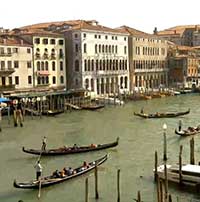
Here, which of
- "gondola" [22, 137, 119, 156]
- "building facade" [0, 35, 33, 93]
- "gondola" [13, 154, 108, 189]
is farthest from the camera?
"building facade" [0, 35, 33, 93]

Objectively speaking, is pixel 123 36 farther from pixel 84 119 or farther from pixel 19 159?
pixel 19 159

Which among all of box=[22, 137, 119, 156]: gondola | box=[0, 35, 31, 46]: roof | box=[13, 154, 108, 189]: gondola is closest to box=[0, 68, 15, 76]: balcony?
box=[0, 35, 31, 46]: roof

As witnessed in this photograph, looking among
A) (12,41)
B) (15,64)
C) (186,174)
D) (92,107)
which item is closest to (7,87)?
(15,64)

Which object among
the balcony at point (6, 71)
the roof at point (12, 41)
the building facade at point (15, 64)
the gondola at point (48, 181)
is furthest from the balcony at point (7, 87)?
the gondola at point (48, 181)

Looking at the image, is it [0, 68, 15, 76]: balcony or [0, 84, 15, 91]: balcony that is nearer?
[0, 84, 15, 91]: balcony

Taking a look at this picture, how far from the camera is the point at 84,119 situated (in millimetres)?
25406

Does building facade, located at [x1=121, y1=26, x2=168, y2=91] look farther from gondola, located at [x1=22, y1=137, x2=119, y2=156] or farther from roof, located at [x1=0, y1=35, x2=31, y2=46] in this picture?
gondola, located at [x1=22, y1=137, x2=119, y2=156]

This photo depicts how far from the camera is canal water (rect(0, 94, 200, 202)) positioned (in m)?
11.5

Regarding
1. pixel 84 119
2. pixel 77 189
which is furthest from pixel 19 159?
pixel 84 119

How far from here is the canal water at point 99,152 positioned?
11.5 metres

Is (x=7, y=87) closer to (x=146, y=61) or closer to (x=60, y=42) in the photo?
(x=60, y=42)

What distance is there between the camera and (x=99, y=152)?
16.1 metres

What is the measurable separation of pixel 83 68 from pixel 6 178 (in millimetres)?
22524

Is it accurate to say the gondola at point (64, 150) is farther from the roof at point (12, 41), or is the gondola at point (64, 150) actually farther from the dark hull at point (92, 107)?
the roof at point (12, 41)
